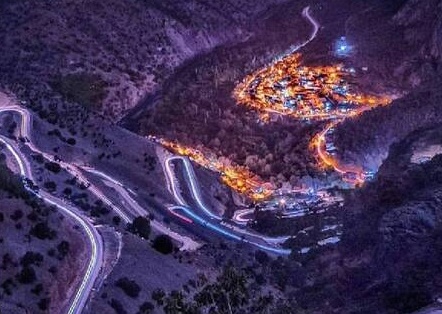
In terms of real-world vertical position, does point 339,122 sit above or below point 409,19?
below

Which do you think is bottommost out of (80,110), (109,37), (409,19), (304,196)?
(304,196)

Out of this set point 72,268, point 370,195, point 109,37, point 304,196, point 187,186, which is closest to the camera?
point 72,268

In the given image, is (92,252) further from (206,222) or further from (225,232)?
(206,222)

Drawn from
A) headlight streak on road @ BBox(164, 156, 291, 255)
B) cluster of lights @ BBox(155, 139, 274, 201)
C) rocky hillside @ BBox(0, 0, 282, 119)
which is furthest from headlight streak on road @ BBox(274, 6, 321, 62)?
headlight streak on road @ BBox(164, 156, 291, 255)

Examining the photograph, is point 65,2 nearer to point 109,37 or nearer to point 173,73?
point 109,37

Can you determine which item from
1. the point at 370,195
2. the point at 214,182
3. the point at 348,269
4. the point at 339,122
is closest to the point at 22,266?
the point at 348,269

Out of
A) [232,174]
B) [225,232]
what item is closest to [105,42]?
[232,174]

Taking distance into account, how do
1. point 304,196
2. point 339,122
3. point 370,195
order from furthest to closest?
1. point 339,122
2. point 304,196
3. point 370,195
